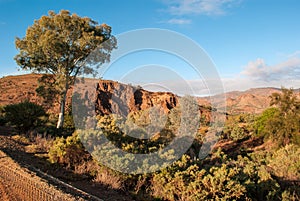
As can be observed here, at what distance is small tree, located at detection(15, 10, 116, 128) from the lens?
58.9ft

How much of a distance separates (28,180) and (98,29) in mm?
14912

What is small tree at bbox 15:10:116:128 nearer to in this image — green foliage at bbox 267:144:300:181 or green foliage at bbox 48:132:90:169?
green foliage at bbox 48:132:90:169

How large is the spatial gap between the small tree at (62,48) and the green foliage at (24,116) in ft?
4.66

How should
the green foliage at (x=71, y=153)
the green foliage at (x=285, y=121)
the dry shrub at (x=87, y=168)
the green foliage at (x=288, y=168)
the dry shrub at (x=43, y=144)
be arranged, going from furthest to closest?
1. the green foliage at (x=285, y=121)
2. the dry shrub at (x=43, y=144)
3. the green foliage at (x=288, y=168)
4. the green foliage at (x=71, y=153)
5. the dry shrub at (x=87, y=168)

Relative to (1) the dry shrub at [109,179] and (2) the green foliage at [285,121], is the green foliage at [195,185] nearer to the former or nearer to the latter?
(1) the dry shrub at [109,179]

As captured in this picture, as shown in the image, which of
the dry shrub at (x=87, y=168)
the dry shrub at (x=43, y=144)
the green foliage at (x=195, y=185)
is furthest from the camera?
the dry shrub at (x=43, y=144)

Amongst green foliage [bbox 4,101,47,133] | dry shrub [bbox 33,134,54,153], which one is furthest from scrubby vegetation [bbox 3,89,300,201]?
green foliage [bbox 4,101,47,133]

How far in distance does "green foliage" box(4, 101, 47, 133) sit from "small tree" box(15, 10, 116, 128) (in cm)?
142

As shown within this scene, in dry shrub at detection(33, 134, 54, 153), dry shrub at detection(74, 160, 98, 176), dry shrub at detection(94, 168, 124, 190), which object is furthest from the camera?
dry shrub at detection(33, 134, 54, 153)

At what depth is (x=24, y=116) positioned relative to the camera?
16.6 m

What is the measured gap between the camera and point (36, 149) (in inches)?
444

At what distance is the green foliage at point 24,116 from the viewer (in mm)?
16469

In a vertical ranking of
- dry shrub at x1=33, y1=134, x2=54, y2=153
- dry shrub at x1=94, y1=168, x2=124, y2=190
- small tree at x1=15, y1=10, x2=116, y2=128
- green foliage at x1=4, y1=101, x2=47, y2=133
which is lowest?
dry shrub at x1=94, y1=168, x2=124, y2=190

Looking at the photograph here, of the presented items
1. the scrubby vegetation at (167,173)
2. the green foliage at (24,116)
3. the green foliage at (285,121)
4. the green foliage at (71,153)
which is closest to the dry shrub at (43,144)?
the scrubby vegetation at (167,173)
